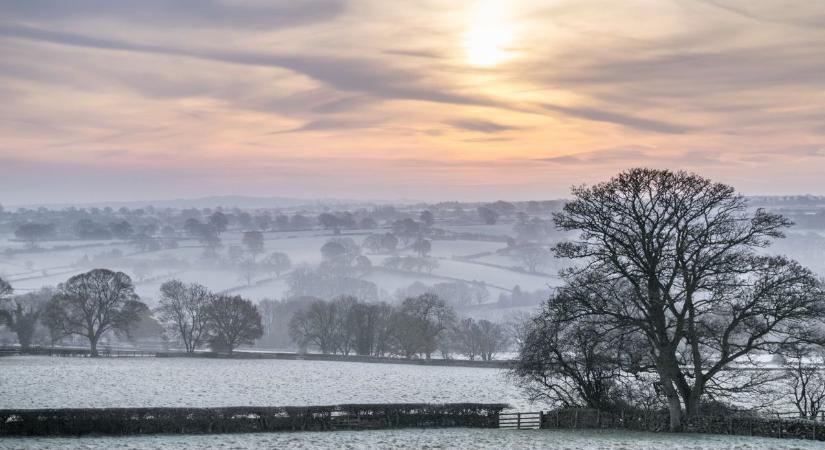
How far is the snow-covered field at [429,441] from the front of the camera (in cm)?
2752

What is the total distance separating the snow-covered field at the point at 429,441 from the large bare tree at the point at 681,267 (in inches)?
127

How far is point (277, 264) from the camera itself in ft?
641

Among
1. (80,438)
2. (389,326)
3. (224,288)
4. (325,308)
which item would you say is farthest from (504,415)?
(224,288)

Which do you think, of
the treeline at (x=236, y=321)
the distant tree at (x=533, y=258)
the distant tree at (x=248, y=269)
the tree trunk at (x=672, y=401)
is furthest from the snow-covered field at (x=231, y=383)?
the distant tree at (x=533, y=258)

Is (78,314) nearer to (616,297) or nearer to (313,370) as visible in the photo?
(313,370)

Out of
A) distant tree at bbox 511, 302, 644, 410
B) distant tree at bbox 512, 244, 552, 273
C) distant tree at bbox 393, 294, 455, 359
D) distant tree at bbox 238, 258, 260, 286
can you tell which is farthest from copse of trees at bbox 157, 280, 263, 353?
distant tree at bbox 512, 244, 552, 273

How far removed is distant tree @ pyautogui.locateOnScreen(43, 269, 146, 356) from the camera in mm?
80000

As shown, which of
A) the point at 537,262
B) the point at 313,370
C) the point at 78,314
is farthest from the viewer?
the point at 537,262

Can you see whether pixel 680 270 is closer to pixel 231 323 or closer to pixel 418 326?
pixel 418 326

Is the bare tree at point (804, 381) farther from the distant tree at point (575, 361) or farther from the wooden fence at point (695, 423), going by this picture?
the distant tree at point (575, 361)

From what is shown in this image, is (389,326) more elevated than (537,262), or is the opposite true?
(537,262)

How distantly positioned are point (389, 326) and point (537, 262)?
355ft

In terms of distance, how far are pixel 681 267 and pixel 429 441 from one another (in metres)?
13.3

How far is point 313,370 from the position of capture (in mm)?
64875
